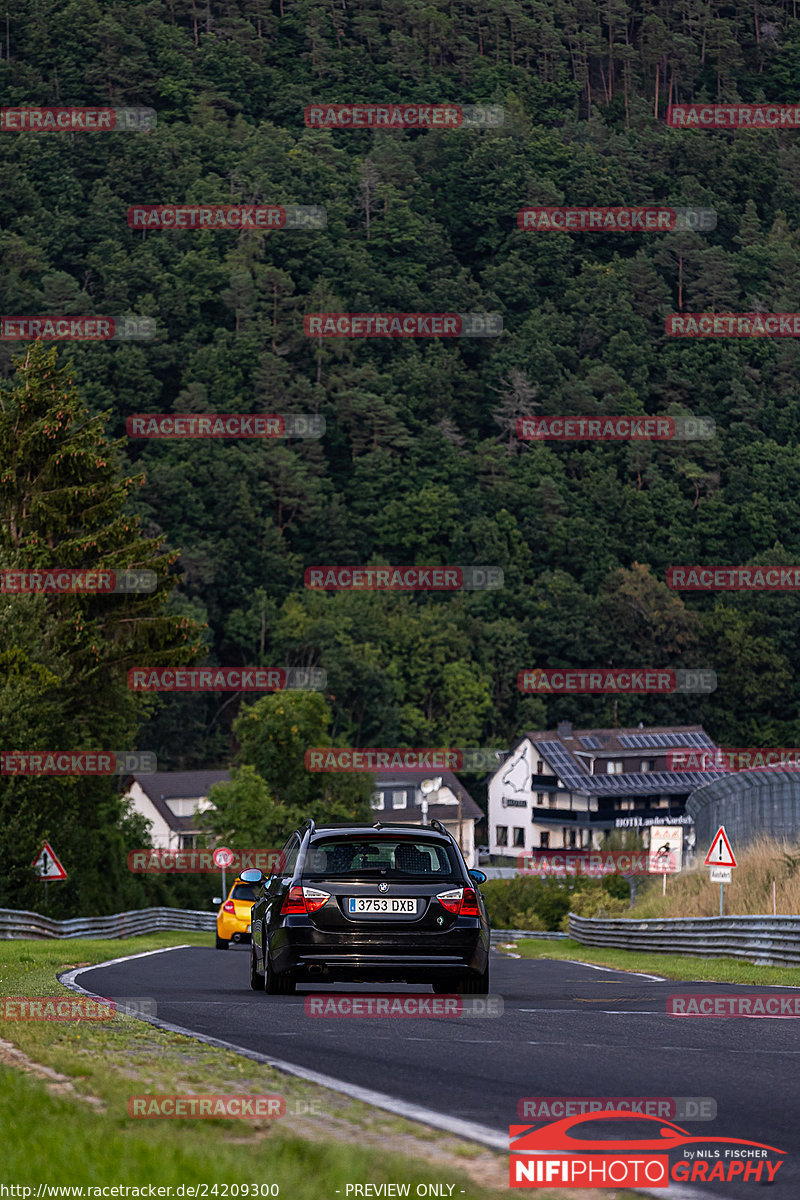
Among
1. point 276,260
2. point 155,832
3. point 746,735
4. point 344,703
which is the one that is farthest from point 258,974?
point 276,260

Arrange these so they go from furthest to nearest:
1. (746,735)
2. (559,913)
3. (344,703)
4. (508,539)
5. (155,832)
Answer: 1. (508,539)
2. (746,735)
3. (344,703)
4. (155,832)
5. (559,913)

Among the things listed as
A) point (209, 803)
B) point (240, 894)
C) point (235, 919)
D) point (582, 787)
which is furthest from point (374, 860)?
point (582, 787)

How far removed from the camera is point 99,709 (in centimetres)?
4819

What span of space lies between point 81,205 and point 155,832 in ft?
376

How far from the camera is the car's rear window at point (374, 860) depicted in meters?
12.9

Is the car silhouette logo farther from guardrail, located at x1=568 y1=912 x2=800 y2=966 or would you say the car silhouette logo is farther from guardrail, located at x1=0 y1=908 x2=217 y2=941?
guardrail, located at x1=0 y1=908 x2=217 y2=941

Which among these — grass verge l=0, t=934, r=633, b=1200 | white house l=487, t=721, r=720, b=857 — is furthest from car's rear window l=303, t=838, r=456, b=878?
white house l=487, t=721, r=720, b=857

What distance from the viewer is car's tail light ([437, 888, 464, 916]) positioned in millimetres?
12484

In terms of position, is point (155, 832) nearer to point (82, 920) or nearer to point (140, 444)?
point (82, 920)

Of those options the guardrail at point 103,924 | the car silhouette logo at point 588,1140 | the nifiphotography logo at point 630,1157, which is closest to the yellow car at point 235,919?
the guardrail at point 103,924

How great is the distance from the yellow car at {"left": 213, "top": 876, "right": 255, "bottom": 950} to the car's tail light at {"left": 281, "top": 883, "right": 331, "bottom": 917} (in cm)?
1699

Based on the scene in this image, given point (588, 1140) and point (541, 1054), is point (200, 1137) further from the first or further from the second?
point (541, 1054)

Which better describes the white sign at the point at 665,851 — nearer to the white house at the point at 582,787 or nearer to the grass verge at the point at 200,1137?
the grass verge at the point at 200,1137

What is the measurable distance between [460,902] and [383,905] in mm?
578
